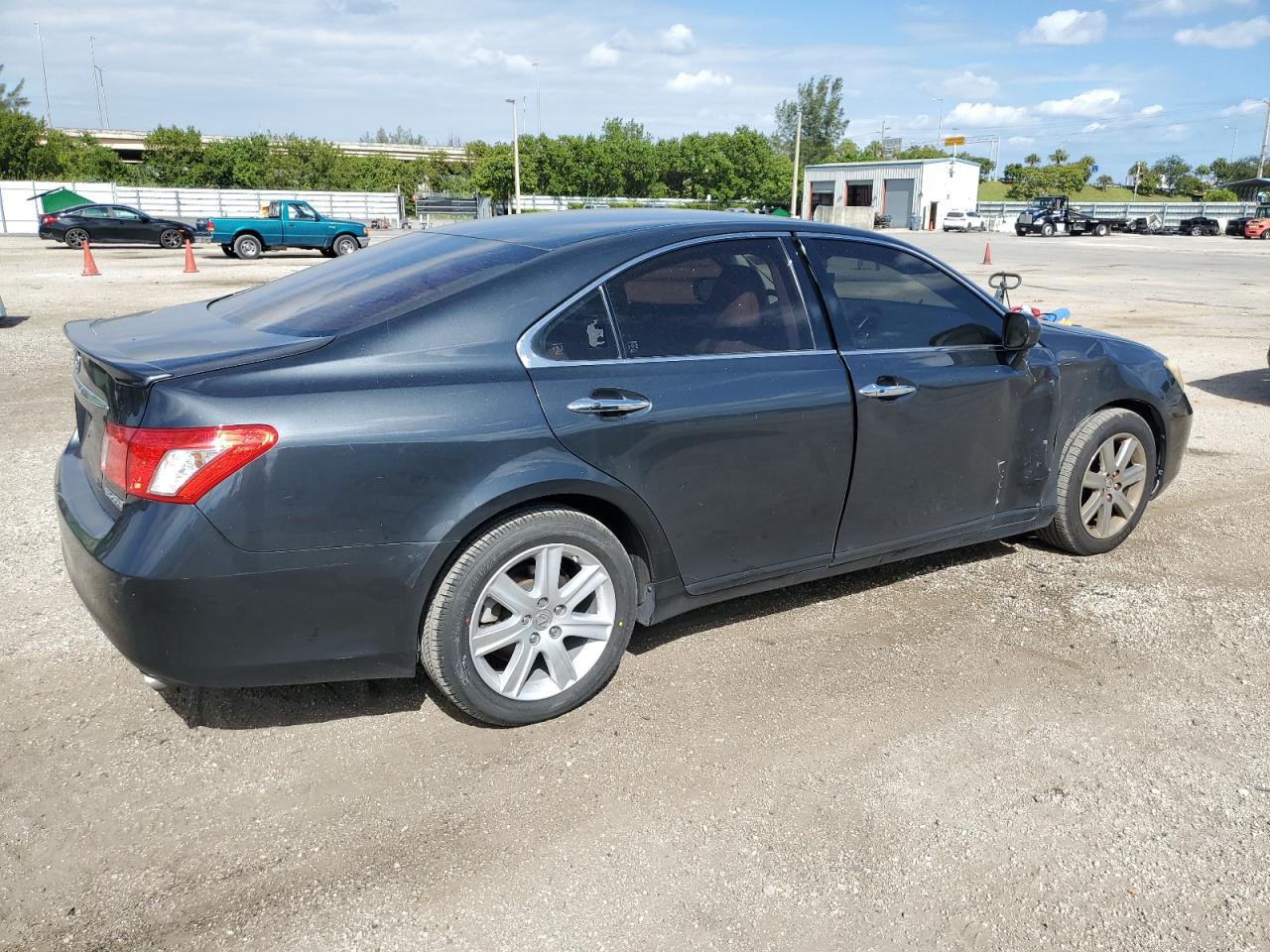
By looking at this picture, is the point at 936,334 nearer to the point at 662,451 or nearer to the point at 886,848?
the point at 662,451

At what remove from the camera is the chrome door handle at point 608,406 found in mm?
3100

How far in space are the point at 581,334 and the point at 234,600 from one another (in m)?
1.33

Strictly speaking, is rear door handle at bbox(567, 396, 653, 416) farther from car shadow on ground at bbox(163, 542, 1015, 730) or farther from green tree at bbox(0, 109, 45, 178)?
green tree at bbox(0, 109, 45, 178)

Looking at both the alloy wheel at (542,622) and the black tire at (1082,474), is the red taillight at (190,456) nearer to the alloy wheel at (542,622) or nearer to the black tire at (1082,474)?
the alloy wheel at (542,622)

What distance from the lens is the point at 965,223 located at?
207 feet

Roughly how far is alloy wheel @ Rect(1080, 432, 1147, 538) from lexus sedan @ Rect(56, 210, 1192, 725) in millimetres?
408

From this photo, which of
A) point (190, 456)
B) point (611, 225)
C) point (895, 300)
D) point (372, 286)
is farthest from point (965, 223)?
point (190, 456)

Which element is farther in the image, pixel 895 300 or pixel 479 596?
pixel 895 300

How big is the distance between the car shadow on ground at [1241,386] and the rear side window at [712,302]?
23.4 ft

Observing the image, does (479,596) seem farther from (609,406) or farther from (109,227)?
(109,227)

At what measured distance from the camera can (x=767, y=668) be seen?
3666 mm

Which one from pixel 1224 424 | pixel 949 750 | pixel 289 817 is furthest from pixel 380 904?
pixel 1224 424

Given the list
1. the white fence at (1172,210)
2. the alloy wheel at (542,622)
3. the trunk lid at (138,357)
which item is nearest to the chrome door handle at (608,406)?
the alloy wheel at (542,622)

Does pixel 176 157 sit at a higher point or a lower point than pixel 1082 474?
higher
